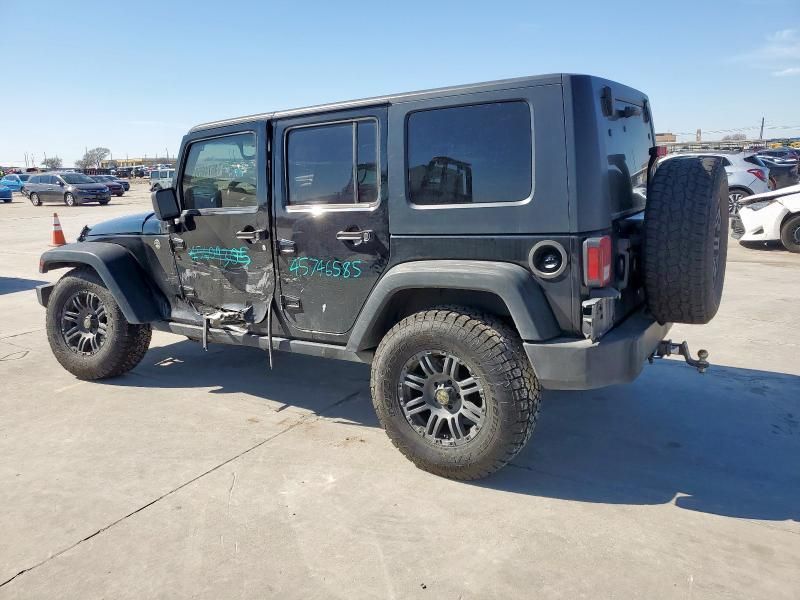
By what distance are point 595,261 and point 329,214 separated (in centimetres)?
159

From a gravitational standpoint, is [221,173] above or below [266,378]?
above

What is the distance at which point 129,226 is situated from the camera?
190 inches

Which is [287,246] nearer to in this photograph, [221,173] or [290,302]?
[290,302]

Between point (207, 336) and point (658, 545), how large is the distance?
10.2 ft

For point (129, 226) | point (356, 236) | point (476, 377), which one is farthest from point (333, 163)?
point (129, 226)

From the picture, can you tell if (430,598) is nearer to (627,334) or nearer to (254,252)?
(627,334)

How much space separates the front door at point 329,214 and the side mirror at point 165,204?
0.95 meters

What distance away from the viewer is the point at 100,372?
4.79 m

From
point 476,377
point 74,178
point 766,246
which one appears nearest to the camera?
point 476,377

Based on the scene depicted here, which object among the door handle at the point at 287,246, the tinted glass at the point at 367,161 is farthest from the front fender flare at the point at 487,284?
the door handle at the point at 287,246

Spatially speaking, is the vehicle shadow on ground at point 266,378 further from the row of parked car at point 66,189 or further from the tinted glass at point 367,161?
the row of parked car at point 66,189

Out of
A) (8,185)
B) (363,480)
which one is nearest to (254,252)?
(363,480)

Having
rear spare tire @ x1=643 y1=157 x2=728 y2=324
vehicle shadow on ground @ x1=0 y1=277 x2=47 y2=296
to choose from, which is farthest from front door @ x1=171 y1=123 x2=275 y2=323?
vehicle shadow on ground @ x1=0 y1=277 x2=47 y2=296

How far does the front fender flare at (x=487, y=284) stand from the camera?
9.57 ft
